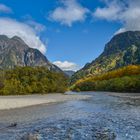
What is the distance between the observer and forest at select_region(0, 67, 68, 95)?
162m

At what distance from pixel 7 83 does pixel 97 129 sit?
12283 centimetres

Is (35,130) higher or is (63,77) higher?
(63,77)

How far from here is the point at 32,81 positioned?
171m

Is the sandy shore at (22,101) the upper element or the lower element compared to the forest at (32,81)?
lower

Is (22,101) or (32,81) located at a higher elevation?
(32,81)

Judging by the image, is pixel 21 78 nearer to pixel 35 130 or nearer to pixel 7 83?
pixel 7 83

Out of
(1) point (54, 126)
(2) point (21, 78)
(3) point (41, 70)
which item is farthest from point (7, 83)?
(1) point (54, 126)

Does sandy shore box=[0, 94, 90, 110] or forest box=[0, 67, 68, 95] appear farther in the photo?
forest box=[0, 67, 68, 95]

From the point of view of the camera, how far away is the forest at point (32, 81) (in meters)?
162

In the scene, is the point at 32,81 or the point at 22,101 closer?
the point at 22,101

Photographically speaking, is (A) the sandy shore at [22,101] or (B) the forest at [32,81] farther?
(B) the forest at [32,81]

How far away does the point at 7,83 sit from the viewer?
155m

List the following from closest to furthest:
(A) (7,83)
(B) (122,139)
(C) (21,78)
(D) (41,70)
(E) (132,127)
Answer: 1. (B) (122,139)
2. (E) (132,127)
3. (A) (7,83)
4. (C) (21,78)
5. (D) (41,70)

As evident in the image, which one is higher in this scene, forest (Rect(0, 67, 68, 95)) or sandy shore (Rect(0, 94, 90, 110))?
forest (Rect(0, 67, 68, 95))
